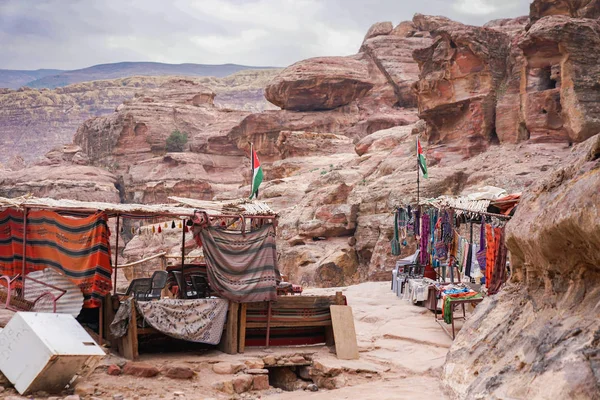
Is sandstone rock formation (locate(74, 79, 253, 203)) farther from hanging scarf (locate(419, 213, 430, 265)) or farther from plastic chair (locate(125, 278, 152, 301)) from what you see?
plastic chair (locate(125, 278, 152, 301))

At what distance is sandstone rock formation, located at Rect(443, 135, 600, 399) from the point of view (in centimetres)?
594

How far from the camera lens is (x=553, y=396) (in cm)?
567

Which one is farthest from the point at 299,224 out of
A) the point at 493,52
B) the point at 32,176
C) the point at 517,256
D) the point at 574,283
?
the point at 32,176

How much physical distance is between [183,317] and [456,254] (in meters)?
6.61

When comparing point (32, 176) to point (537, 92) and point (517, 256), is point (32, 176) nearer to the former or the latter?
point (537, 92)

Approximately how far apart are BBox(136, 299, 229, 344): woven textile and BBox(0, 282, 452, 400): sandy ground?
39 centimetres

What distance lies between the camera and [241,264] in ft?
38.7

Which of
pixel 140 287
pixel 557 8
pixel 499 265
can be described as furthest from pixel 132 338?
pixel 557 8

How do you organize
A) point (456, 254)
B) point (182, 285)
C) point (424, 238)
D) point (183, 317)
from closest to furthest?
point (183, 317)
point (182, 285)
point (456, 254)
point (424, 238)

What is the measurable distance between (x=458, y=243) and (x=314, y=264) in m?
12.4

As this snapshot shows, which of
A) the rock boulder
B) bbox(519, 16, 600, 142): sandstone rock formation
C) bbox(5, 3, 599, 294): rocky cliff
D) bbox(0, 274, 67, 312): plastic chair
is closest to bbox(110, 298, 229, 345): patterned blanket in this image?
bbox(0, 274, 67, 312): plastic chair

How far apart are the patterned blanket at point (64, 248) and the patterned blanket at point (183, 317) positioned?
0.62 metres

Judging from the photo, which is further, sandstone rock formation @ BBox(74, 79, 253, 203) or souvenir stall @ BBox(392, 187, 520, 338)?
sandstone rock formation @ BBox(74, 79, 253, 203)

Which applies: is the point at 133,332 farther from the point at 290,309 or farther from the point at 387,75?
the point at 387,75
